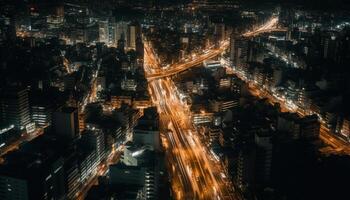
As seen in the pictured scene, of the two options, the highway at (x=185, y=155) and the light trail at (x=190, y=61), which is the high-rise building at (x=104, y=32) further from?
the highway at (x=185, y=155)

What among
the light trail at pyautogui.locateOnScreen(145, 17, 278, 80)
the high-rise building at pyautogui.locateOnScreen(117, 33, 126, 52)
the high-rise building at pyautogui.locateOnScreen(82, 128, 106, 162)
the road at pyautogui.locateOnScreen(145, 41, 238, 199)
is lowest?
the road at pyautogui.locateOnScreen(145, 41, 238, 199)

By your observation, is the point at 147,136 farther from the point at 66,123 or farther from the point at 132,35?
the point at 132,35

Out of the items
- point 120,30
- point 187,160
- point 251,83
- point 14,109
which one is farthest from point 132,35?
point 187,160

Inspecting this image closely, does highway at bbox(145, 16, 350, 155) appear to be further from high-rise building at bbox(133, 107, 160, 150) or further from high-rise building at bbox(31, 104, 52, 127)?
high-rise building at bbox(31, 104, 52, 127)

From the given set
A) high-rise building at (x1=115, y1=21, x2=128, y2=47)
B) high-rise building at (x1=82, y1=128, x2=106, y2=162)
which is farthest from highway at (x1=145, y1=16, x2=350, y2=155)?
high-rise building at (x1=82, y1=128, x2=106, y2=162)

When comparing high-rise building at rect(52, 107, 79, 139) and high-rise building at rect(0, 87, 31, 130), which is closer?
high-rise building at rect(52, 107, 79, 139)

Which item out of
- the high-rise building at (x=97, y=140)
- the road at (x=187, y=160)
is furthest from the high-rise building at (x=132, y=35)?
the high-rise building at (x=97, y=140)

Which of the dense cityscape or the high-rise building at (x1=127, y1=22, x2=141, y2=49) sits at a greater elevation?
the high-rise building at (x1=127, y1=22, x2=141, y2=49)
